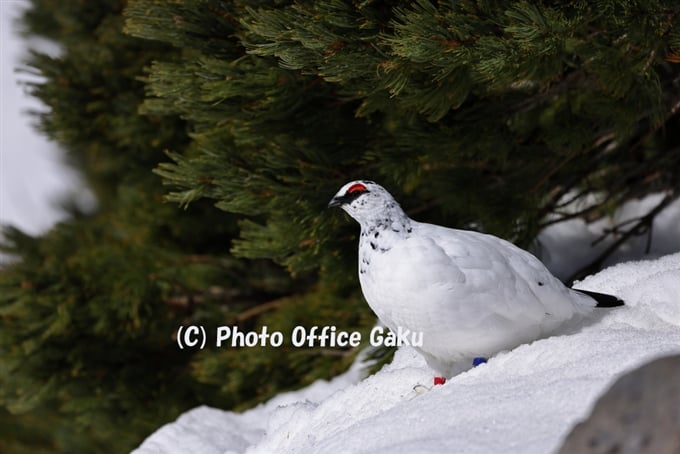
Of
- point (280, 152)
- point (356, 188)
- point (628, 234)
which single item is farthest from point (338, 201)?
point (628, 234)

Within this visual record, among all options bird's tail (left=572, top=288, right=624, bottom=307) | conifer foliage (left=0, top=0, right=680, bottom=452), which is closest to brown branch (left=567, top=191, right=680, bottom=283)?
conifer foliage (left=0, top=0, right=680, bottom=452)

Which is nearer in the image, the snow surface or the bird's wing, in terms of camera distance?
the snow surface

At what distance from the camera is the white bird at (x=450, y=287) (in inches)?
62.2

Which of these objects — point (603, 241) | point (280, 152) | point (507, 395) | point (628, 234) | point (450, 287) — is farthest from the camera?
point (603, 241)

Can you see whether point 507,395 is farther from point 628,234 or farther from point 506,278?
point 628,234

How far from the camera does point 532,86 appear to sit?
90.8 inches

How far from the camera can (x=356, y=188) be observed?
1.71m

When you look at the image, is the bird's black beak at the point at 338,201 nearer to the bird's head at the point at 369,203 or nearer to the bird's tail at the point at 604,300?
the bird's head at the point at 369,203

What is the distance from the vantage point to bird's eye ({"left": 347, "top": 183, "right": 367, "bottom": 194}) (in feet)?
5.58

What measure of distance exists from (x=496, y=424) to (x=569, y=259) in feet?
5.19

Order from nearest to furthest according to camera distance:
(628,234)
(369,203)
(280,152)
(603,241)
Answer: (369,203), (280,152), (628,234), (603,241)

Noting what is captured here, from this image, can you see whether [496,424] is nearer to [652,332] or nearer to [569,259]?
[652,332]

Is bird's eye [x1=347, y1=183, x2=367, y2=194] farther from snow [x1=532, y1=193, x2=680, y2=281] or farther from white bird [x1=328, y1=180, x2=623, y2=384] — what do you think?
snow [x1=532, y1=193, x2=680, y2=281]

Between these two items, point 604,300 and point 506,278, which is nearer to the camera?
point 506,278
